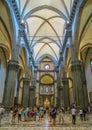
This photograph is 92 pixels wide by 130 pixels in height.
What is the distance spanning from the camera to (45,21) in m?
28.9

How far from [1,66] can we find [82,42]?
12.3 metres

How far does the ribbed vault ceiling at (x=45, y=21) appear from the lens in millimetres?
22469

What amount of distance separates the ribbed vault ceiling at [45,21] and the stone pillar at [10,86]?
8.29 metres

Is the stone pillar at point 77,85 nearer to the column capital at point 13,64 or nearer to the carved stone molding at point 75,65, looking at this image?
the carved stone molding at point 75,65

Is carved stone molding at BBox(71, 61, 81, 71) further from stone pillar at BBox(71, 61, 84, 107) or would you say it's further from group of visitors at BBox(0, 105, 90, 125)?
group of visitors at BBox(0, 105, 90, 125)

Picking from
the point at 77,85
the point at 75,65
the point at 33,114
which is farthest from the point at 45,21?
the point at 33,114

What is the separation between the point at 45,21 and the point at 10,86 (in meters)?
16.7

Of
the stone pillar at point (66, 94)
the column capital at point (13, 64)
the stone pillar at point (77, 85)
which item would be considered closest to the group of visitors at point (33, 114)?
the stone pillar at point (77, 85)

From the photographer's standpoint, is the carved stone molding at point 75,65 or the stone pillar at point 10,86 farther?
the carved stone molding at point 75,65

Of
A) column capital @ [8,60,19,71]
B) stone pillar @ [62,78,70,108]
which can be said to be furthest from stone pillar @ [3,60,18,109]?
stone pillar @ [62,78,70,108]

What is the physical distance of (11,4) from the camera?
17.6 m

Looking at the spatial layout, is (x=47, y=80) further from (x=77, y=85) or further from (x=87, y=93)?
(x=77, y=85)

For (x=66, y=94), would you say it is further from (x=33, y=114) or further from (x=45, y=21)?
(x=45, y=21)

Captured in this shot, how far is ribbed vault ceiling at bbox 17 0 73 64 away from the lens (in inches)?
885
